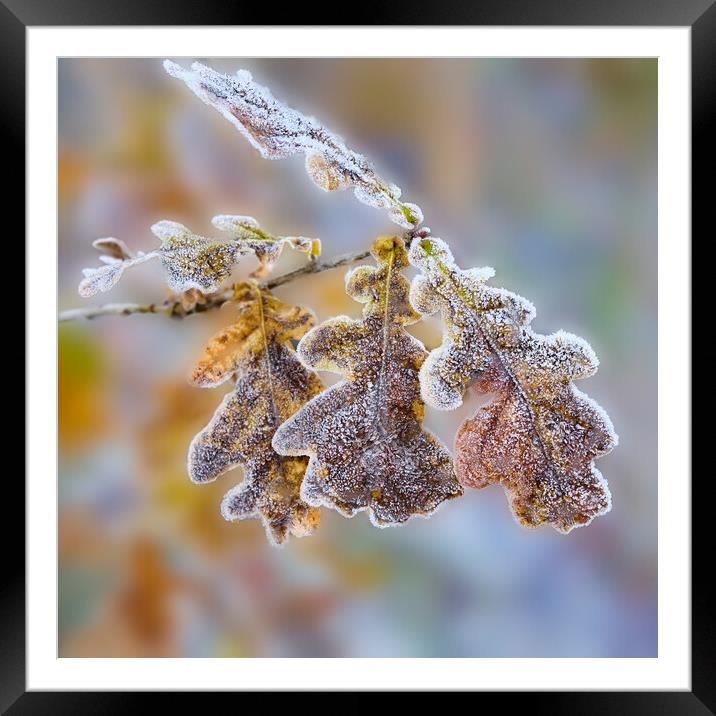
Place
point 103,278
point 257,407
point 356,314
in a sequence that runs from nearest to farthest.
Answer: point 103,278 → point 257,407 → point 356,314

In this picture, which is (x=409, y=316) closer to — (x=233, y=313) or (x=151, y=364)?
(x=233, y=313)

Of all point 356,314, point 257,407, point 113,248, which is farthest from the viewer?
point 356,314

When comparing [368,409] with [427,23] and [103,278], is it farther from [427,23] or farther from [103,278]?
[427,23]

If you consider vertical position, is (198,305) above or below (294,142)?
below

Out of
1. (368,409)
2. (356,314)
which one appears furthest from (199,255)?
(356,314)

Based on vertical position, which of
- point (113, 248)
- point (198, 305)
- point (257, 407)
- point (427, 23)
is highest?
point (427, 23)

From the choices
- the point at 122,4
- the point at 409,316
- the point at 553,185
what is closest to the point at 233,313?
the point at 409,316

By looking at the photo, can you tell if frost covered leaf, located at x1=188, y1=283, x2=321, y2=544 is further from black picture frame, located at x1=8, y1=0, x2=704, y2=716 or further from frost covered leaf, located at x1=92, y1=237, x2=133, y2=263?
black picture frame, located at x1=8, y1=0, x2=704, y2=716

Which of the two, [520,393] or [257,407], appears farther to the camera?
[257,407]
